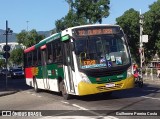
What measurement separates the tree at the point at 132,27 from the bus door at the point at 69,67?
51.2m

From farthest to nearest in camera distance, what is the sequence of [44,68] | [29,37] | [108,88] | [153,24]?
[29,37] → [153,24] → [44,68] → [108,88]

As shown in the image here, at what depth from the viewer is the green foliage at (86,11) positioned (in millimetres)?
57312

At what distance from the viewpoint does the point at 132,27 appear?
69.9 metres

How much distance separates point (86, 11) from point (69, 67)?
40416 mm

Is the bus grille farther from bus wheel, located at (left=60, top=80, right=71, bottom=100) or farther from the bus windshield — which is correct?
bus wheel, located at (left=60, top=80, right=71, bottom=100)

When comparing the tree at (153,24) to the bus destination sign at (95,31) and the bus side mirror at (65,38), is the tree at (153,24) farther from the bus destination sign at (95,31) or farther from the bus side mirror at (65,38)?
the bus side mirror at (65,38)

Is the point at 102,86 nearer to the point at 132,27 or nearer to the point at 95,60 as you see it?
the point at 95,60

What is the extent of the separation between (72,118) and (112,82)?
550 centimetres

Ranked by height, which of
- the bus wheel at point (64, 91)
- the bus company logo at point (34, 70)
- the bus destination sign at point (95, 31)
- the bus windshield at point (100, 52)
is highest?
the bus destination sign at point (95, 31)

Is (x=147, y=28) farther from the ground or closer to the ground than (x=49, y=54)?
farther from the ground

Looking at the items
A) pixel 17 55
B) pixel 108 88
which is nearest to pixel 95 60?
pixel 108 88

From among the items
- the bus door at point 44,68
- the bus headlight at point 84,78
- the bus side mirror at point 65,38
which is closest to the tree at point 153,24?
Answer: the bus door at point 44,68

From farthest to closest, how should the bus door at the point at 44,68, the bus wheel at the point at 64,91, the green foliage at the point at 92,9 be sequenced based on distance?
the green foliage at the point at 92,9 < the bus door at the point at 44,68 < the bus wheel at the point at 64,91

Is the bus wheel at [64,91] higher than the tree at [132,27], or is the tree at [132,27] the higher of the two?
the tree at [132,27]
